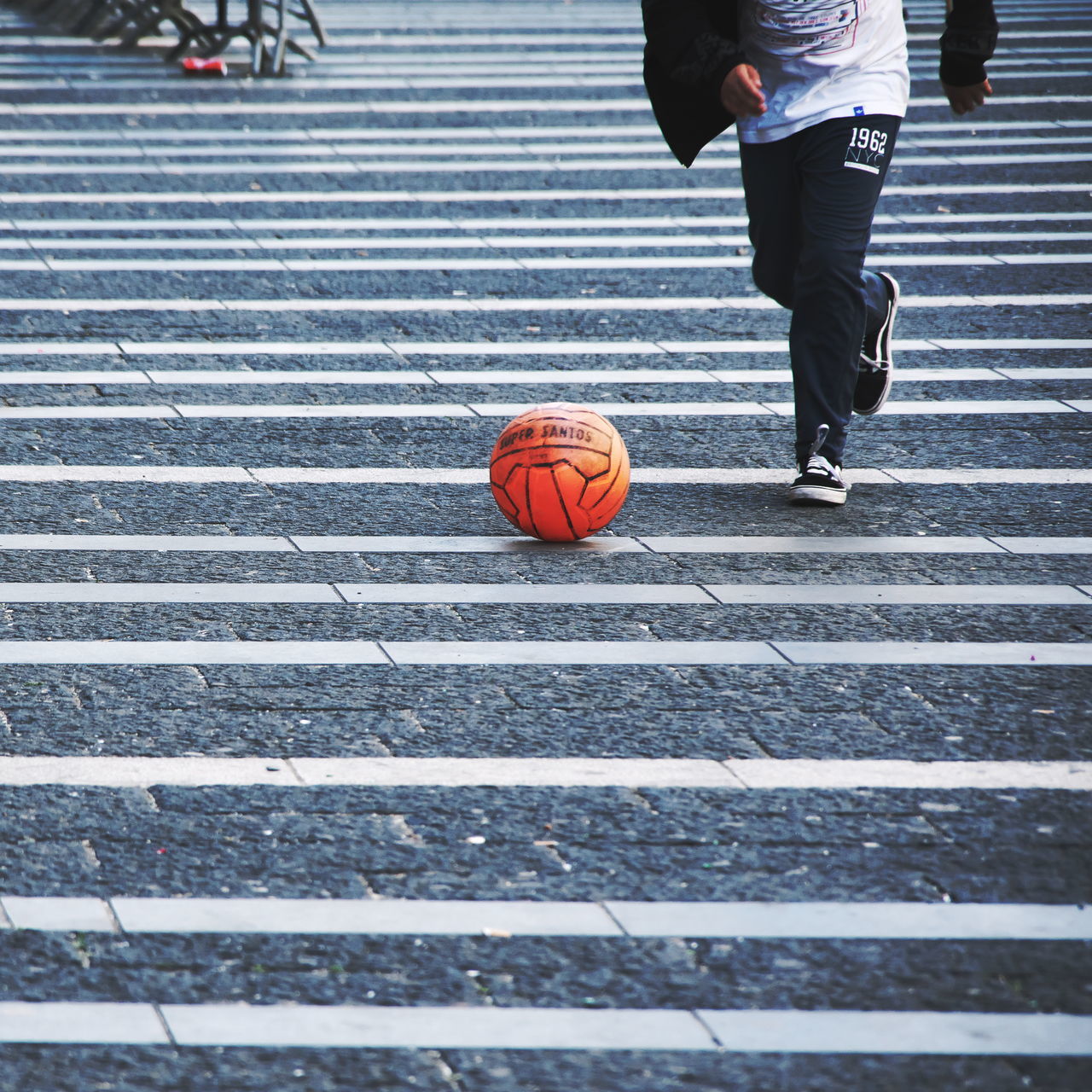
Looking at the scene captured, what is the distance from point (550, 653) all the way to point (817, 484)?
1.68 meters

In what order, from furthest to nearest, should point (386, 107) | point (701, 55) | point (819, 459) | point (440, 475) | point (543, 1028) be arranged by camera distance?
point (386, 107) → point (440, 475) → point (819, 459) → point (701, 55) → point (543, 1028)

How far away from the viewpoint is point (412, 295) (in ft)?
32.0

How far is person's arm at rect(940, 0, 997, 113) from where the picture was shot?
252 inches

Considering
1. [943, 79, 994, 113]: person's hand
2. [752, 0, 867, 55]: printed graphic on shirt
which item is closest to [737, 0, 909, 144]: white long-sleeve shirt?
[752, 0, 867, 55]: printed graphic on shirt

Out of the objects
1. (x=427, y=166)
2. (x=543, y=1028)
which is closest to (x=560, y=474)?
(x=543, y=1028)

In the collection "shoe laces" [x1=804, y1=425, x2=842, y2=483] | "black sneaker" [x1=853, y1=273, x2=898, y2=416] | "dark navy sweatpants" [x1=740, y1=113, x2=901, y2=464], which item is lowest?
"shoe laces" [x1=804, y1=425, x2=842, y2=483]

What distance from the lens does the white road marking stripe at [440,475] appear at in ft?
21.9

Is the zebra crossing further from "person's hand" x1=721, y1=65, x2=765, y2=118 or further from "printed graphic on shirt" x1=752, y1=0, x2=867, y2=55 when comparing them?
"printed graphic on shirt" x1=752, y1=0, x2=867, y2=55

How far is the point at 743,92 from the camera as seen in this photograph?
19.3ft

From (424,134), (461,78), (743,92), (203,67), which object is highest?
(743,92)

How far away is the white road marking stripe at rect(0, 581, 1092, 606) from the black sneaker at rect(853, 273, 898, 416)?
4.89 feet

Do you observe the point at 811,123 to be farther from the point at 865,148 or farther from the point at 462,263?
the point at 462,263

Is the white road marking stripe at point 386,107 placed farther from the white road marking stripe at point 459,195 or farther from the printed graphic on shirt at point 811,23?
the printed graphic on shirt at point 811,23

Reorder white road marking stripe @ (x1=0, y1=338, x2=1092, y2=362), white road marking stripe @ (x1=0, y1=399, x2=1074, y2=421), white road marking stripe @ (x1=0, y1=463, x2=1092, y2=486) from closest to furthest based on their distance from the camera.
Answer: white road marking stripe @ (x1=0, y1=463, x2=1092, y2=486)
white road marking stripe @ (x1=0, y1=399, x2=1074, y2=421)
white road marking stripe @ (x1=0, y1=338, x2=1092, y2=362)
